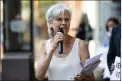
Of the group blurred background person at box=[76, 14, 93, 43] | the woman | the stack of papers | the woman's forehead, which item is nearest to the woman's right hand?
the woman

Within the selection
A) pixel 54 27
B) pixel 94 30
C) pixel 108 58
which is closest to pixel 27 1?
pixel 94 30

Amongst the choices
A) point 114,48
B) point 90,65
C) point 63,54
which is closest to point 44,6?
point 114,48

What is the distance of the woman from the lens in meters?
3.55

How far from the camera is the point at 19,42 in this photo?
838cm

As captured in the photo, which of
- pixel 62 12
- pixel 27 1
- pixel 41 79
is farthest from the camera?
pixel 27 1

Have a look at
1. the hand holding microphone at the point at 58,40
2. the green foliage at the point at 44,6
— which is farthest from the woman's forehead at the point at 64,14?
the green foliage at the point at 44,6

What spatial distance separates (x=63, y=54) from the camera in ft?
11.9

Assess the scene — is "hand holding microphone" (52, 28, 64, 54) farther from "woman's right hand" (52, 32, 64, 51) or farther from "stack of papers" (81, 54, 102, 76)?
"stack of papers" (81, 54, 102, 76)

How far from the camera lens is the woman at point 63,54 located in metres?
3.55

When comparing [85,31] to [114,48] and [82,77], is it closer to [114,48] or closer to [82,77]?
[114,48]

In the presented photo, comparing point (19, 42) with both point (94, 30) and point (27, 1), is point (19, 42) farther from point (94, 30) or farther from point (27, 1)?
point (94, 30)

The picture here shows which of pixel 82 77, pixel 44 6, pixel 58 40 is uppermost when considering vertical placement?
pixel 44 6

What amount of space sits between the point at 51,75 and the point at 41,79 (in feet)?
0.44

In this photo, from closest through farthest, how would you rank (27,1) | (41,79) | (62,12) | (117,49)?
(62,12)
(41,79)
(117,49)
(27,1)
